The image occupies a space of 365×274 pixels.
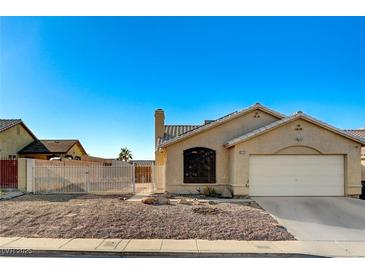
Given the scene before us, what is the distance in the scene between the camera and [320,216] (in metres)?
11.8

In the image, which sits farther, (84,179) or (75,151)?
(75,151)

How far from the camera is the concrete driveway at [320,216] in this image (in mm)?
9445

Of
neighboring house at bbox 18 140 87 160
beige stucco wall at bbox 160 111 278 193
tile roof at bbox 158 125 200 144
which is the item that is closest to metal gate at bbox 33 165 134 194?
beige stucco wall at bbox 160 111 278 193

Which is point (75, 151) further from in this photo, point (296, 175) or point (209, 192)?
point (296, 175)

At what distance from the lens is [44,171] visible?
55.8 feet

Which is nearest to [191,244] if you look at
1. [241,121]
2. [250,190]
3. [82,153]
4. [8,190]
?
[250,190]

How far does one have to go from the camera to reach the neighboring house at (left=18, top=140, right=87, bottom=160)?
29.8 meters

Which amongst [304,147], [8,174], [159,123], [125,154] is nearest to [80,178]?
[8,174]

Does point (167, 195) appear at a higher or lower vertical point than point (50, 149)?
lower

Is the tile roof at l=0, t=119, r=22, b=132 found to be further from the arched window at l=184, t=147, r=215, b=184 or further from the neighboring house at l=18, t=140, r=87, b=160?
the arched window at l=184, t=147, r=215, b=184

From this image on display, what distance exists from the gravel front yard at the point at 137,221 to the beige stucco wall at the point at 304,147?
10.1ft

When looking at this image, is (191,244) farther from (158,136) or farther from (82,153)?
(82,153)

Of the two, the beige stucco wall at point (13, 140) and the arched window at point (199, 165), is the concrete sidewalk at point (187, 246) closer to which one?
the arched window at point (199, 165)

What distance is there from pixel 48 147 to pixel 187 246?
90.3ft
